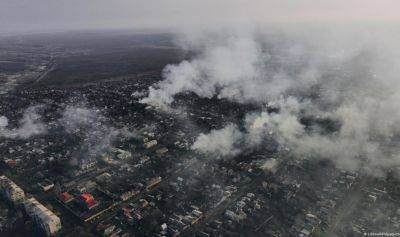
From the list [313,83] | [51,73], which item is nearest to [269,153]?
[313,83]

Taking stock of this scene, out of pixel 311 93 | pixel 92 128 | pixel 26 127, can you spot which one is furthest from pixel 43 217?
pixel 311 93

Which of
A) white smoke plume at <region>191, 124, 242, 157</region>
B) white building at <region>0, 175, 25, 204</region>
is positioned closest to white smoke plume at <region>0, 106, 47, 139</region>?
white building at <region>0, 175, 25, 204</region>

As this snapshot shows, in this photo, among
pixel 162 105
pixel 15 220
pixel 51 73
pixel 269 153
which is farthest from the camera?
pixel 51 73

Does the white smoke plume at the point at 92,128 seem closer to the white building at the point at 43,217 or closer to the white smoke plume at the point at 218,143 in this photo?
the white smoke plume at the point at 218,143

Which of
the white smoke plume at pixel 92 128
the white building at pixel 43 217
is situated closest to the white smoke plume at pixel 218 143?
the white smoke plume at pixel 92 128

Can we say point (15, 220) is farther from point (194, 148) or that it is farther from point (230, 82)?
point (230, 82)
